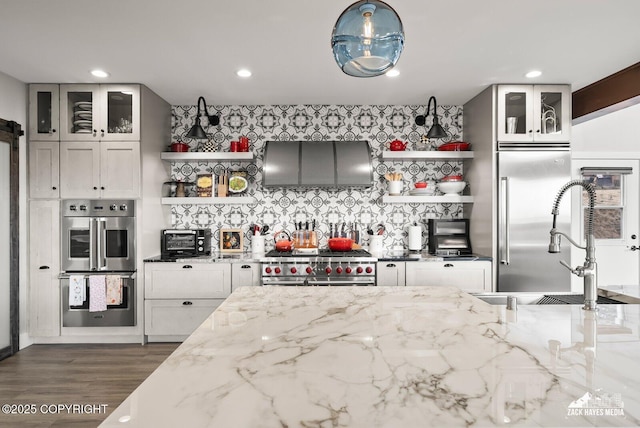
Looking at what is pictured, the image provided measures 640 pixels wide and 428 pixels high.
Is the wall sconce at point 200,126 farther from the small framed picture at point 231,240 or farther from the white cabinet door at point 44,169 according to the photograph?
the white cabinet door at point 44,169

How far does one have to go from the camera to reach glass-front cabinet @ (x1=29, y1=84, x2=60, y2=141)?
3914 millimetres

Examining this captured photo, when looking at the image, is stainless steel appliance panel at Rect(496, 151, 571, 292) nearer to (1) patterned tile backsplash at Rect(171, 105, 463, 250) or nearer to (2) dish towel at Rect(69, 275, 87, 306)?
(1) patterned tile backsplash at Rect(171, 105, 463, 250)

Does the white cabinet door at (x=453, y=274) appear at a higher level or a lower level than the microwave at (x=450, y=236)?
lower

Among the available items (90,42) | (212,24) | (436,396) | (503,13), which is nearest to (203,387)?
(436,396)

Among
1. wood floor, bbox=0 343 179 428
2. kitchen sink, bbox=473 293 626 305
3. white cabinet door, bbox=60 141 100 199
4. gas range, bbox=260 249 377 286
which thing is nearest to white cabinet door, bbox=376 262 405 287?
gas range, bbox=260 249 377 286

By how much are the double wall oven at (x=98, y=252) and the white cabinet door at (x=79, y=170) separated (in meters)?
0.10

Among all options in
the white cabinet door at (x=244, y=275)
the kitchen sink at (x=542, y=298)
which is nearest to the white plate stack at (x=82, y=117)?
the white cabinet door at (x=244, y=275)

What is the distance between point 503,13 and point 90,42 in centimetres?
299

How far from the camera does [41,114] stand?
3.94m

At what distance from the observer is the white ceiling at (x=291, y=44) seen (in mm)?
2488

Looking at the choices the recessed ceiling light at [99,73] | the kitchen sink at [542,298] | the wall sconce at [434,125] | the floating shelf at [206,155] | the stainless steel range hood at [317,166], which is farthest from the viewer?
the floating shelf at [206,155]

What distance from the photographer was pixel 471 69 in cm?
353

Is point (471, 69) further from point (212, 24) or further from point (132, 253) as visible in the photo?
point (132, 253)

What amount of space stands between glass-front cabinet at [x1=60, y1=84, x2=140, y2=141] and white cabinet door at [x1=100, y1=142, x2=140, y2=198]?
0.09 meters
